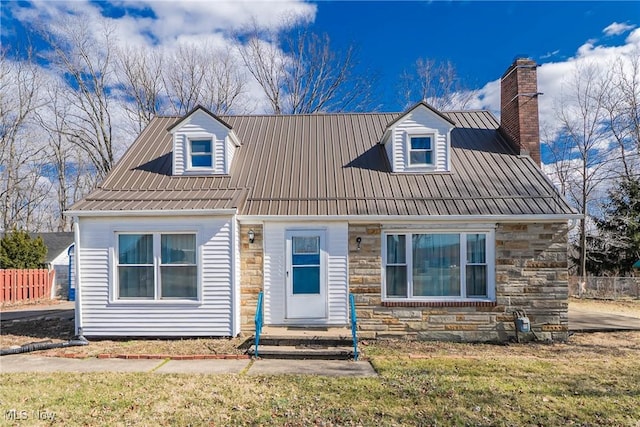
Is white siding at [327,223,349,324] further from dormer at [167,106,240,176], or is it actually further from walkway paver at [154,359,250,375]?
dormer at [167,106,240,176]

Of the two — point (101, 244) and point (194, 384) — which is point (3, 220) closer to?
point (101, 244)

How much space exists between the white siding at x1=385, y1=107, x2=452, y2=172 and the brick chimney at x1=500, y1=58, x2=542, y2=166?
218 centimetres

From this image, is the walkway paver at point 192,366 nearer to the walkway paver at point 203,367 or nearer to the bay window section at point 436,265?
the walkway paver at point 203,367

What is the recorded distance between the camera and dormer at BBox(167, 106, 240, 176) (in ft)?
32.5

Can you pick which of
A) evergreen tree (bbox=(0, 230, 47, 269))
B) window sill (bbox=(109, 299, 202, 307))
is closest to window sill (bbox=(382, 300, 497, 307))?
window sill (bbox=(109, 299, 202, 307))

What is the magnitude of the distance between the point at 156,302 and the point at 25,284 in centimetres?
1379

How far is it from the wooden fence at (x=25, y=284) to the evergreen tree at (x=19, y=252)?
0.84m

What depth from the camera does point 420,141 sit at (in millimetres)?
10031

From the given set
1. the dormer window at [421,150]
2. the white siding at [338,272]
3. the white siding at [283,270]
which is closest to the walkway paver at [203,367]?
the white siding at [283,270]

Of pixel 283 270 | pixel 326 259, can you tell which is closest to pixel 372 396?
pixel 326 259

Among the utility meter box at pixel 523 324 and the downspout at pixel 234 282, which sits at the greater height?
the downspout at pixel 234 282

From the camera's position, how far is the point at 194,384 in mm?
5703

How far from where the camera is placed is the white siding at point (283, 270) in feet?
27.8

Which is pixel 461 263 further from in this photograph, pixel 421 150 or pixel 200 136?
pixel 200 136
